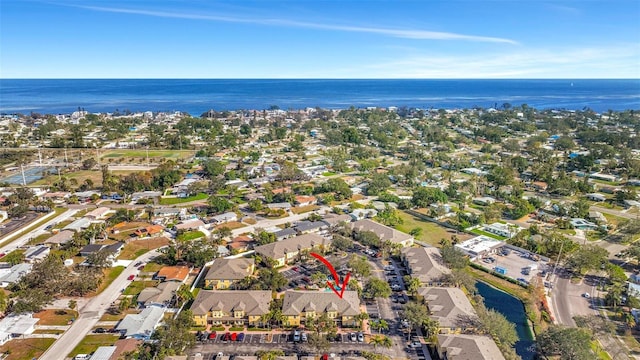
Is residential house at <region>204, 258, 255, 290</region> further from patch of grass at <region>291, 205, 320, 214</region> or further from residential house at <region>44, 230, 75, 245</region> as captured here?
residential house at <region>44, 230, 75, 245</region>

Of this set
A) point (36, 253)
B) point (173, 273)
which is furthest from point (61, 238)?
point (173, 273)

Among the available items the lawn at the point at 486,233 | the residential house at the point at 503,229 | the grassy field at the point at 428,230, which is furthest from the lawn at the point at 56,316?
the residential house at the point at 503,229

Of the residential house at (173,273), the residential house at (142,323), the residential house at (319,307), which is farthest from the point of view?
the residential house at (173,273)

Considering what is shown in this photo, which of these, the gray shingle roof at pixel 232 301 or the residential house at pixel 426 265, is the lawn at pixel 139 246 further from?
the residential house at pixel 426 265

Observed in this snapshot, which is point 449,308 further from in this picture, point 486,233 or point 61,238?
point 61,238

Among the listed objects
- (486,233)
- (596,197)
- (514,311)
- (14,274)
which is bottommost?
(514,311)
